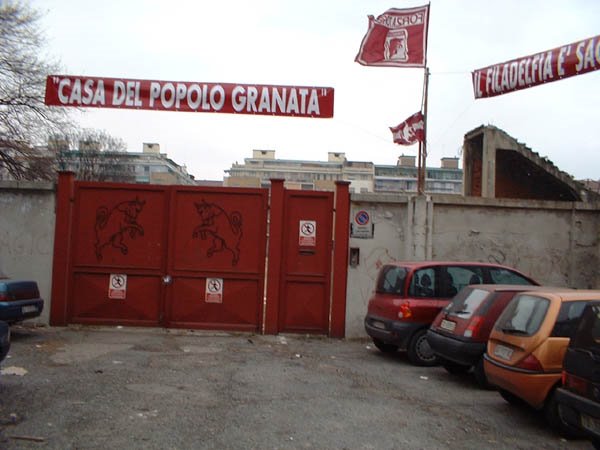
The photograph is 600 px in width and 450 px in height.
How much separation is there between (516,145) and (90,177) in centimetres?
3523

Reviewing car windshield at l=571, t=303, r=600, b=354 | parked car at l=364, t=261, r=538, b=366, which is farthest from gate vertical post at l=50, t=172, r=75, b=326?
car windshield at l=571, t=303, r=600, b=354

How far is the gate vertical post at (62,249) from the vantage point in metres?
11.6

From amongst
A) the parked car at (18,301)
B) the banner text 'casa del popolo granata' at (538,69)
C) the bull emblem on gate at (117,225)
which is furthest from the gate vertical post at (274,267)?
the banner text 'casa del popolo granata' at (538,69)

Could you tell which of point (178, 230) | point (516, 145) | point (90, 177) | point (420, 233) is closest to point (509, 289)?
point (420, 233)

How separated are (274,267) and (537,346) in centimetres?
643

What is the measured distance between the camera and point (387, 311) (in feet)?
31.0

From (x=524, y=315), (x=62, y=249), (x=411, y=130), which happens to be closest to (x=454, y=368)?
(x=524, y=315)

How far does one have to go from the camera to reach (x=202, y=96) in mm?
11578

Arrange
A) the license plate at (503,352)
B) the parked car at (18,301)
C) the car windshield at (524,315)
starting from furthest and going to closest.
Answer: the parked car at (18,301) < the license plate at (503,352) < the car windshield at (524,315)

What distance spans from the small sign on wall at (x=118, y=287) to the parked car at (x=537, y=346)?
7.66m

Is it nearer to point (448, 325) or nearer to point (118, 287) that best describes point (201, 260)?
point (118, 287)

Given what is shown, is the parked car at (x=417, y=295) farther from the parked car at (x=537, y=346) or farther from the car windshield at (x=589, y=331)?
the car windshield at (x=589, y=331)

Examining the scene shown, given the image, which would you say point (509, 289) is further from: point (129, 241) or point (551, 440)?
point (129, 241)

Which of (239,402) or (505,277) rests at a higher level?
(505,277)
